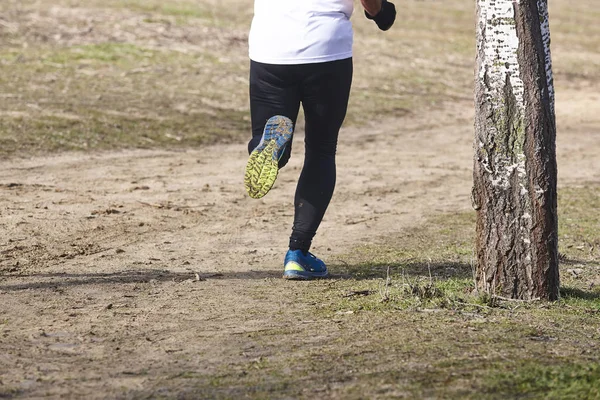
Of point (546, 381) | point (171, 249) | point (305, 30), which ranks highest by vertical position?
point (305, 30)

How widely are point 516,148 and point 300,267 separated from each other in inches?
58.8

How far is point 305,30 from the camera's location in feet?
17.2

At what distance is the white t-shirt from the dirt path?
126cm

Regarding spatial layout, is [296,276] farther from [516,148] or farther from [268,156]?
[516,148]

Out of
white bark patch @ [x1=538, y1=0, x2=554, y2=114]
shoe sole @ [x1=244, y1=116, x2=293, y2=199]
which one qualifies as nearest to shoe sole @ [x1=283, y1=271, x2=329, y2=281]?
shoe sole @ [x1=244, y1=116, x2=293, y2=199]

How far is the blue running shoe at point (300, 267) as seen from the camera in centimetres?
577

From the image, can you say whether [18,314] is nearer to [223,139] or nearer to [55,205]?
[55,205]

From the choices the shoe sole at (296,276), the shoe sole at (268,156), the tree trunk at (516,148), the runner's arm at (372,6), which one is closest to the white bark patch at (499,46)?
the tree trunk at (516,148)

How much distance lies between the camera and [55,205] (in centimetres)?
800

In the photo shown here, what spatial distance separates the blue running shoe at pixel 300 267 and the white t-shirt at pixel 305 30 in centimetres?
114

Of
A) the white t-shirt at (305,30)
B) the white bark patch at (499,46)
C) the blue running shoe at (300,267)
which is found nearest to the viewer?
the white bark patch at (499,46)

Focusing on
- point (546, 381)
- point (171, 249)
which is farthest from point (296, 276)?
point (546, 381)

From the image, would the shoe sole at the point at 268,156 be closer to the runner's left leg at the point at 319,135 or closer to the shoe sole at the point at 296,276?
the runner's left leg at the point at 319,135

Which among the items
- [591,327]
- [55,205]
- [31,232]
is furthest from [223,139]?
[591,327]
